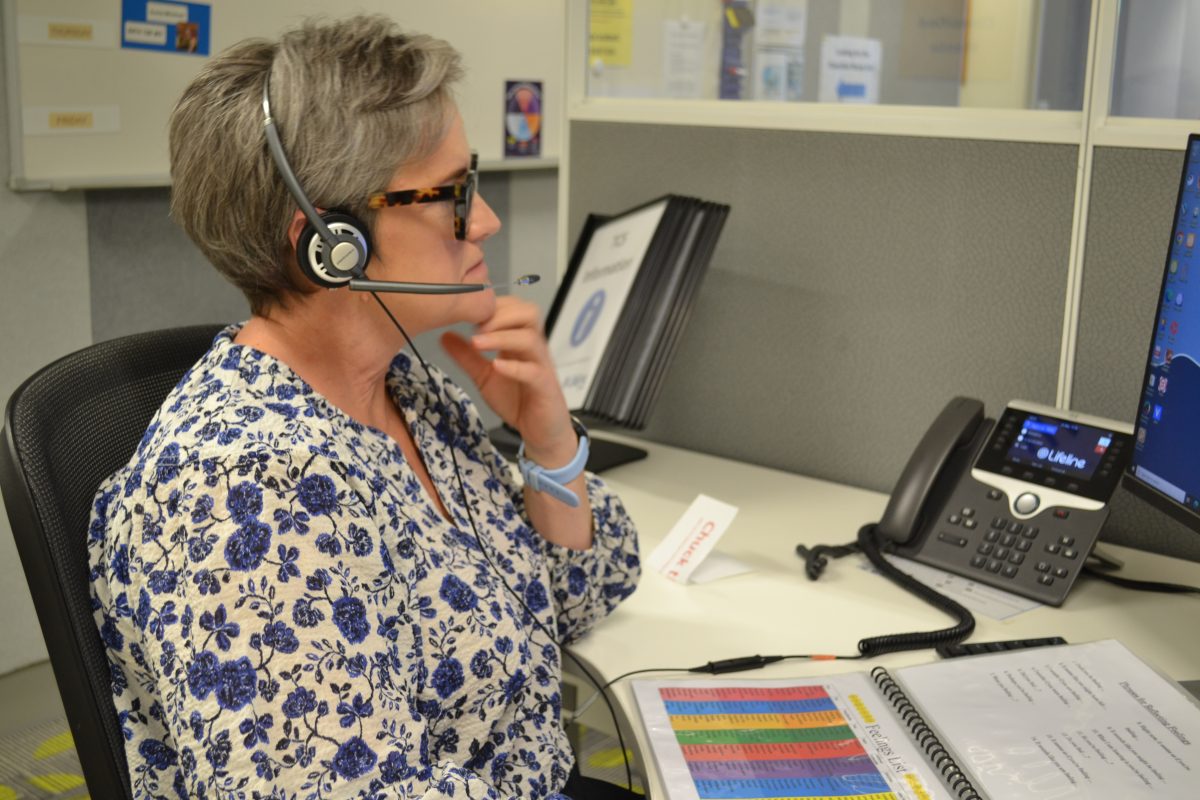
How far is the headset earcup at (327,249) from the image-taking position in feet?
2.84

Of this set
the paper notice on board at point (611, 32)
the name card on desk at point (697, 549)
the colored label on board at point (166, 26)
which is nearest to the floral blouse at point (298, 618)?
the name card on desk at point (697, 549)

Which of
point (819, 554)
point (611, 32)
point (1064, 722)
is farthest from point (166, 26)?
point (1064, 722)

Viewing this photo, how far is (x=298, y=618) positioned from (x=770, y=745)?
1.23 ft

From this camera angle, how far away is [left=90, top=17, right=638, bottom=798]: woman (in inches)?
29.2

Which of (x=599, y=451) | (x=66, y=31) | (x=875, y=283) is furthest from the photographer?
(x=66, y=31)

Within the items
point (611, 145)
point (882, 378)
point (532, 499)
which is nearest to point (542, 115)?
point (611, 145)

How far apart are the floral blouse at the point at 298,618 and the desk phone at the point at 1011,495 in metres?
0.45

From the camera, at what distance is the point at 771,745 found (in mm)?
896

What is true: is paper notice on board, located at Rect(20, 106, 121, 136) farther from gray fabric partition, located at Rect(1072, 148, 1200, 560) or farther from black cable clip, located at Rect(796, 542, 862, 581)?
gray fabric partition, located at Rect(1072, 148, 1200, 560)

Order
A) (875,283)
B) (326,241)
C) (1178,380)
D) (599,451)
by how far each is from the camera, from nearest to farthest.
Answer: (326,241) < (1178,380) < (875,283) < (599,451)

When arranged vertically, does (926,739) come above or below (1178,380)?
below

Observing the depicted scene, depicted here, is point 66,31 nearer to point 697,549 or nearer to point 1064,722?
point 697,549

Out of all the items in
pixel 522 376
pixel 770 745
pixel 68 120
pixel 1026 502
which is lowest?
pixel 770 745

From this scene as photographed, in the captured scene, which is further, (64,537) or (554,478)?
(554,478)
